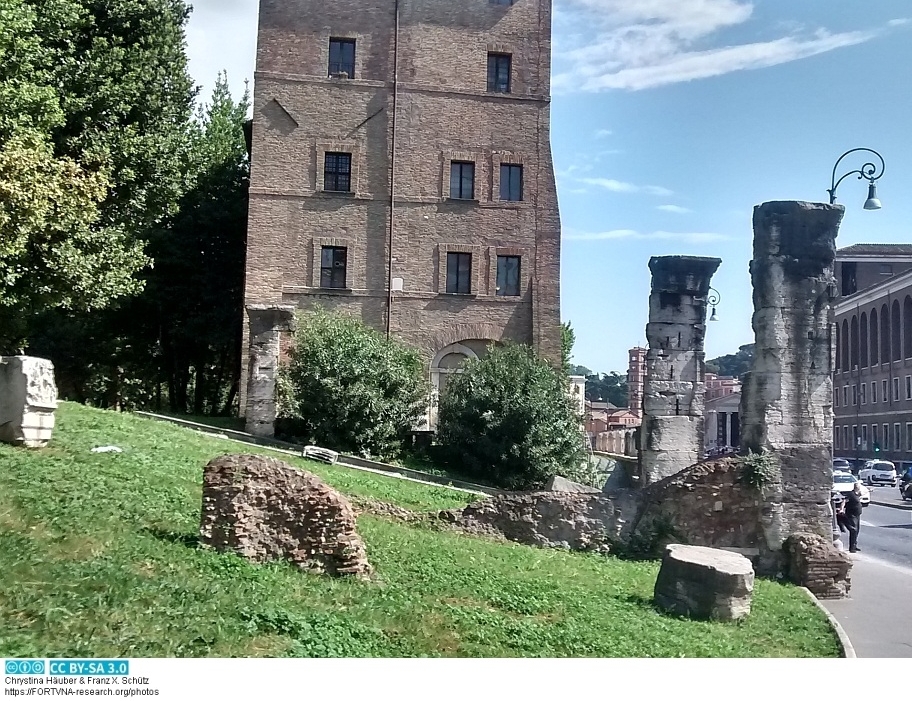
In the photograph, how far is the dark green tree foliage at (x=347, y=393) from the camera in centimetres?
1988

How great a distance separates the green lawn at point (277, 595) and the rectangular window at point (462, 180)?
1668 cm

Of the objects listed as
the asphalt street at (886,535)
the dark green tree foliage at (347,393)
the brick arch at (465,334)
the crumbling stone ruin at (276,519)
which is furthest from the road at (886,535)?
the crumbling stone ruin at (276,519)

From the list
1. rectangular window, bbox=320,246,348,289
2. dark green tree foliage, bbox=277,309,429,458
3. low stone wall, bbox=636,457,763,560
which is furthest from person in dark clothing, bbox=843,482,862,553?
rectangular window, bbox=320,246,348,289

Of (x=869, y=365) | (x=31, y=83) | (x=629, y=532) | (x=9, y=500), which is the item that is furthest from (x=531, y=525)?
(x=869, y=365)

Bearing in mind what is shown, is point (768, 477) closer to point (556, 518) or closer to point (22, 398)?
point (556, 518)

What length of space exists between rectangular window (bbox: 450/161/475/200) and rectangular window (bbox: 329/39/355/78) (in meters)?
4.06

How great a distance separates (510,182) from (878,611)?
713 inches

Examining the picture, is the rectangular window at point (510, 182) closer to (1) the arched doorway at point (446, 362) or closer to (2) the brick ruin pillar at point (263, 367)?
(1) the arched doorway at point (446, 362)

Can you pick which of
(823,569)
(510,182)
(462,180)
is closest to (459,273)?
(462,180)

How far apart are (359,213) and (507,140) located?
4869mm

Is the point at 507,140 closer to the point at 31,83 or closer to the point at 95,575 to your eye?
the point at 31,83

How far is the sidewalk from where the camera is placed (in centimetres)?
830

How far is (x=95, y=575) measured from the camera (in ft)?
19.6

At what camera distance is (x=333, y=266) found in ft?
83.1
